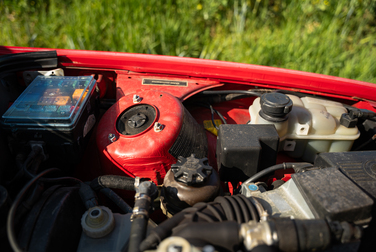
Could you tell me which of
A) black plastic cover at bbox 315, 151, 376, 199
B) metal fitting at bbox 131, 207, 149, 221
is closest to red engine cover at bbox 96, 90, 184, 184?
metal fitting at bbox 131, 207, 149, 221

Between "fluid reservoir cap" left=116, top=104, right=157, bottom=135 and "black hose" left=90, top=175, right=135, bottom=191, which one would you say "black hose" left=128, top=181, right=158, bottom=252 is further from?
"fluid reservoir cap" left=116, top=104, right=157, bottom=135

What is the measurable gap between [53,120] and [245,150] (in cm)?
78

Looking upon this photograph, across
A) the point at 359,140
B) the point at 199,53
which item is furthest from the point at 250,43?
the point at 359,140

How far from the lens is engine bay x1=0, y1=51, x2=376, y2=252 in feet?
2.48

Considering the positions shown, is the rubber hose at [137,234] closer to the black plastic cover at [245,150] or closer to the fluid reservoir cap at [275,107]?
the black plastic cover at [245,150]

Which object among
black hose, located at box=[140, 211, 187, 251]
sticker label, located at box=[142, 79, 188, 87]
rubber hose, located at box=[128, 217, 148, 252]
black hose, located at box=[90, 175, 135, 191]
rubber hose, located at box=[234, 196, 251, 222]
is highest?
sticker label, located at box=[142, 79, 188, 87]

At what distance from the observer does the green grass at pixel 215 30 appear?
318 cm

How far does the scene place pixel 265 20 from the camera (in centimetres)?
383

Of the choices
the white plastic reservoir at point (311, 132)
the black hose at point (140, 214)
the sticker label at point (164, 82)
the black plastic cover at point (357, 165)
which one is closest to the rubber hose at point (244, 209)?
the black hose at point (140, 214)

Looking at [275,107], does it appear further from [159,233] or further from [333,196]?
[159,233]

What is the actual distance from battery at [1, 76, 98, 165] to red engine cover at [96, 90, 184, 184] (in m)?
0.11

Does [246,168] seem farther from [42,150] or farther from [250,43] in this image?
[250,43]

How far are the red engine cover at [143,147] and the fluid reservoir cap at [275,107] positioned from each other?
383 millimetres

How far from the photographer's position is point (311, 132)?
4.30ft
